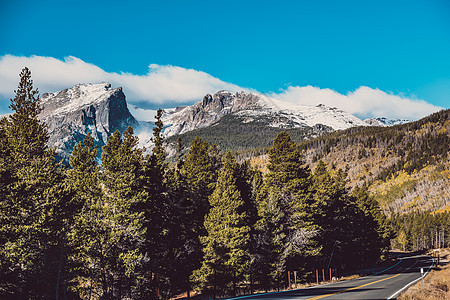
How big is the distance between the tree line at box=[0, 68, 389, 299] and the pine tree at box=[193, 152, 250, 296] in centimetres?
10

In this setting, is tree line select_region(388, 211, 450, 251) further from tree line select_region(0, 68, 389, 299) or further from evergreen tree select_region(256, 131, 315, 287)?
Answer: tree line select_region(0, 68, 389, 299)

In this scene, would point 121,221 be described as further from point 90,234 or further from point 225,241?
point 225,241

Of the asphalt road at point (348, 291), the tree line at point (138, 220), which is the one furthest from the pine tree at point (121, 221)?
the asphalt road at point (348, 291)

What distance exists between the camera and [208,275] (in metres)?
28.0

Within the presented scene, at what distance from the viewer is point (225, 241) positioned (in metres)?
27.1

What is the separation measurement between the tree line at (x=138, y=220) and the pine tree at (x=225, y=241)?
0.10 meters

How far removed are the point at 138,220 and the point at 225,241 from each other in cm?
840

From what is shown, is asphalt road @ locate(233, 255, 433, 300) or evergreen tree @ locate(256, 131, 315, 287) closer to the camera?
asphalt road @ locate(233, 255, 433, 300)

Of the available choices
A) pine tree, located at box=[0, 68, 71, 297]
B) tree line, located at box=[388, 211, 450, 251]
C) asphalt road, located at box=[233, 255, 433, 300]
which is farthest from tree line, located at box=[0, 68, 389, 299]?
tree line, located at box=[388, 211, 450, 251]

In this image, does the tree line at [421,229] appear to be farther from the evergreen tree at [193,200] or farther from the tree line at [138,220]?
the evergreen tree at [193,200]

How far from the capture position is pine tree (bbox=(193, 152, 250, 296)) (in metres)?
27.0

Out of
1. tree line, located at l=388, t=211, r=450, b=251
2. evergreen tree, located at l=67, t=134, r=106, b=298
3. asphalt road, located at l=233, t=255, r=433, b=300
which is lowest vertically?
tree line, located at l=388, t=211, r=450, b=251

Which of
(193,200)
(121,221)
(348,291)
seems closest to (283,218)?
(193,200)

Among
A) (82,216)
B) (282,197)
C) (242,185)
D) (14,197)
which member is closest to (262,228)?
(282,197)
